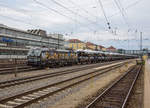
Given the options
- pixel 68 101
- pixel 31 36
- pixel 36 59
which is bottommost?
pixel 68 101

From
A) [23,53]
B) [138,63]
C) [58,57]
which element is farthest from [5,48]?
[138,63]

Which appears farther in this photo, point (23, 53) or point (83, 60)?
point (23, 53)

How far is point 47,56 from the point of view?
2567 cm

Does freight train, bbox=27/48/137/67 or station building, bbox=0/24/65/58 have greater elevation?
station building, bbox=0/24/65/58

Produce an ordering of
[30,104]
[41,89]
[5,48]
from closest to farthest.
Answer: [30,104], [41,89], [5,48]

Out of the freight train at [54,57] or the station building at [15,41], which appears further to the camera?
the station building at [15,41]

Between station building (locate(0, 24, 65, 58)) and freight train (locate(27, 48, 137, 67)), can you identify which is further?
station building (locate(0, 24, 65, 58))

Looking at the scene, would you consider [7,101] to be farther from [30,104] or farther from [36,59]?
[36,59]

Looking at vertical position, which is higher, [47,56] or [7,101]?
[47,56]

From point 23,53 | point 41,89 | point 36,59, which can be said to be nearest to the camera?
point 41,89

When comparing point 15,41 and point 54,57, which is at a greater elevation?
point 15,41

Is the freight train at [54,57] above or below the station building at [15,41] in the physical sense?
below

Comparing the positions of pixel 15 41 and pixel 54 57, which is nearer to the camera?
pixel 54 57

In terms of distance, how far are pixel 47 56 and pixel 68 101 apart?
683 inches
